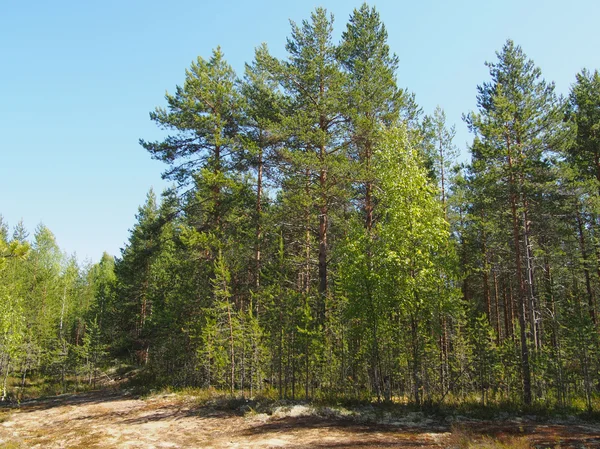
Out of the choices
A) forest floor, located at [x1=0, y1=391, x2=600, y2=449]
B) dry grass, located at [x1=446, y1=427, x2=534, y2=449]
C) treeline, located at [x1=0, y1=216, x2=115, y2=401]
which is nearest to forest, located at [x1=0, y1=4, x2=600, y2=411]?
forest floor, located at [x1=0, y1=391, x2=600, y2=449]

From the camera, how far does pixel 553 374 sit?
14.8 metres

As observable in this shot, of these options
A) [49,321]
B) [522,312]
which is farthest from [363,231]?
[49,321]

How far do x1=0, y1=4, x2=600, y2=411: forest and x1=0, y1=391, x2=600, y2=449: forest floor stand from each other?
6.47 feet

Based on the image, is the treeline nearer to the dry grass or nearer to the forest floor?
the forest floor

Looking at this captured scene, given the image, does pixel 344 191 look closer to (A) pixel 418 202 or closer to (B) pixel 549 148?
(A) pixel 418 202

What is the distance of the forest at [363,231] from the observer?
46.8 ft

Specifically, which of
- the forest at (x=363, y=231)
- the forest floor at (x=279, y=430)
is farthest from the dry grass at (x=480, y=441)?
the forest at (x=363, y=231)

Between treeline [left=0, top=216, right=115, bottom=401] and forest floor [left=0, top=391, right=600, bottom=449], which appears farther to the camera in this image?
treeline [left=0, top=216, right=115, bottom=401]

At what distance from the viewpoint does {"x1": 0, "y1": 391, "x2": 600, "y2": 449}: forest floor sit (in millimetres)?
9195

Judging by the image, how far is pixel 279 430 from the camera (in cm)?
1128

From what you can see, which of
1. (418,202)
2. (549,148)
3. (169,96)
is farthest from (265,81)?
(549,148)

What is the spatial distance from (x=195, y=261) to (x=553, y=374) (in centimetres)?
1675

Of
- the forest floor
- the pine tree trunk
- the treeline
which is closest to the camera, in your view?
the forest floor

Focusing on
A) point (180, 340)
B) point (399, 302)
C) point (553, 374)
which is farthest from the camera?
point (180, 340)
